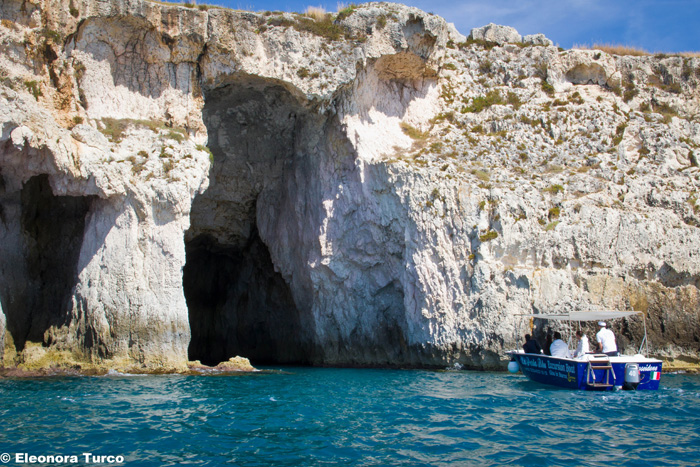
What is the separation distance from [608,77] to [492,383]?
1932 cm

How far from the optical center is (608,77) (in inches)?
1163

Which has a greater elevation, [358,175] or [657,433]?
[358,175]

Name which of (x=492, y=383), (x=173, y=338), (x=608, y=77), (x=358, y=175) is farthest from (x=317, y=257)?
(x=608, y=77)

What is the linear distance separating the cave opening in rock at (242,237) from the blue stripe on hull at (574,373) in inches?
591

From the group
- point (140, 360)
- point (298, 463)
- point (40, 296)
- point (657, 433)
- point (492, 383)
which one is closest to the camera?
point (298, 463)

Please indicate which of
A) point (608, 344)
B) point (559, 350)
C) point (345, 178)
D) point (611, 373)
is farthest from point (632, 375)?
point (345, 178)

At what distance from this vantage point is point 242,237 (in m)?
33.1

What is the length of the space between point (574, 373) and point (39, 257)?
20454 millimetres

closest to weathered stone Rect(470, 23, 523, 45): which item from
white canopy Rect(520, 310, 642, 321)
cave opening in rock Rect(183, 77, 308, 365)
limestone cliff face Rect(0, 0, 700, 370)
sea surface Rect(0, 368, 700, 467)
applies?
limestone cliff face Rect(0, 0, 700, 370)

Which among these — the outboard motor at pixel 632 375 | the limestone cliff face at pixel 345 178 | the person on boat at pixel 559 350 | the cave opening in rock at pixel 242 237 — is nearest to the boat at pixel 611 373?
the outboard motor at pixel 632 375

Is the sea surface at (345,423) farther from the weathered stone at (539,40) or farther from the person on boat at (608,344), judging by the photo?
the weathered stone at (539,40)

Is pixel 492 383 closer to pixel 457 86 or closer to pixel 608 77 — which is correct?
pixel 457 86

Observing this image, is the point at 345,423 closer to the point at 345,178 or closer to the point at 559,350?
the point at 559,350

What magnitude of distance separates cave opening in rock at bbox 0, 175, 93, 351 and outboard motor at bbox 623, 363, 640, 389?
1894 cm
